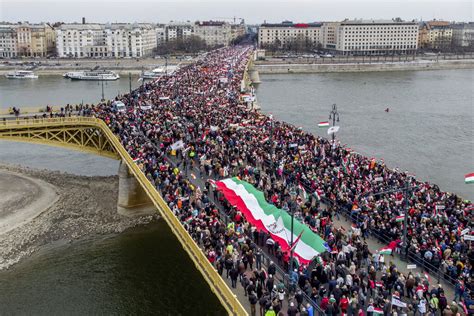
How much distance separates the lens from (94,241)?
28281 mm

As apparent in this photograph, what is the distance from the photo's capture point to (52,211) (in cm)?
A: 3136

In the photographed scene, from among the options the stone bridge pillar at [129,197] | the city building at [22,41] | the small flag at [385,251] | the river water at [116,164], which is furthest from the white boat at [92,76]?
the small flag at [385,251]

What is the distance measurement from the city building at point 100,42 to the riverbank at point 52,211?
133m

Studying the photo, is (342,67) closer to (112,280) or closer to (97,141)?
(97,141)

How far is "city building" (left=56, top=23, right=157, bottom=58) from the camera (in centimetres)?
16538

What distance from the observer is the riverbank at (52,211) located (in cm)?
2789

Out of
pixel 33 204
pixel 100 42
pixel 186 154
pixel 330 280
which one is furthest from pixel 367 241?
pixel 100 42

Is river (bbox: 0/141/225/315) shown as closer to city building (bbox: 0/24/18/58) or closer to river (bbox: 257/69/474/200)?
river (bbox: 257/69/474/200)

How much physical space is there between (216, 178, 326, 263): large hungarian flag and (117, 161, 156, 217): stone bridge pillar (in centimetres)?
1298

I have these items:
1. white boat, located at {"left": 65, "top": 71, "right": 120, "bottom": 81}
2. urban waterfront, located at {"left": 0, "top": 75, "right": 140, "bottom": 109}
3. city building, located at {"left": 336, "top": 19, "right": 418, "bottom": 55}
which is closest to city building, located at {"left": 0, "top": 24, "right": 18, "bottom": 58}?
urban waterfront, located at {"left": 0, "top": 75, "right": 140, "bottom": 109}

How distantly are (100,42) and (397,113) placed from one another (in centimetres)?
12263

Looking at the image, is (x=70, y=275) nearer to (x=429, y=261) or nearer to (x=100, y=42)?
(x=429, y=261)

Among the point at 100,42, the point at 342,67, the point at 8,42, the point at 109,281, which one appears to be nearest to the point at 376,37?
the point at 342,67

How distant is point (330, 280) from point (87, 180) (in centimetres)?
2587
